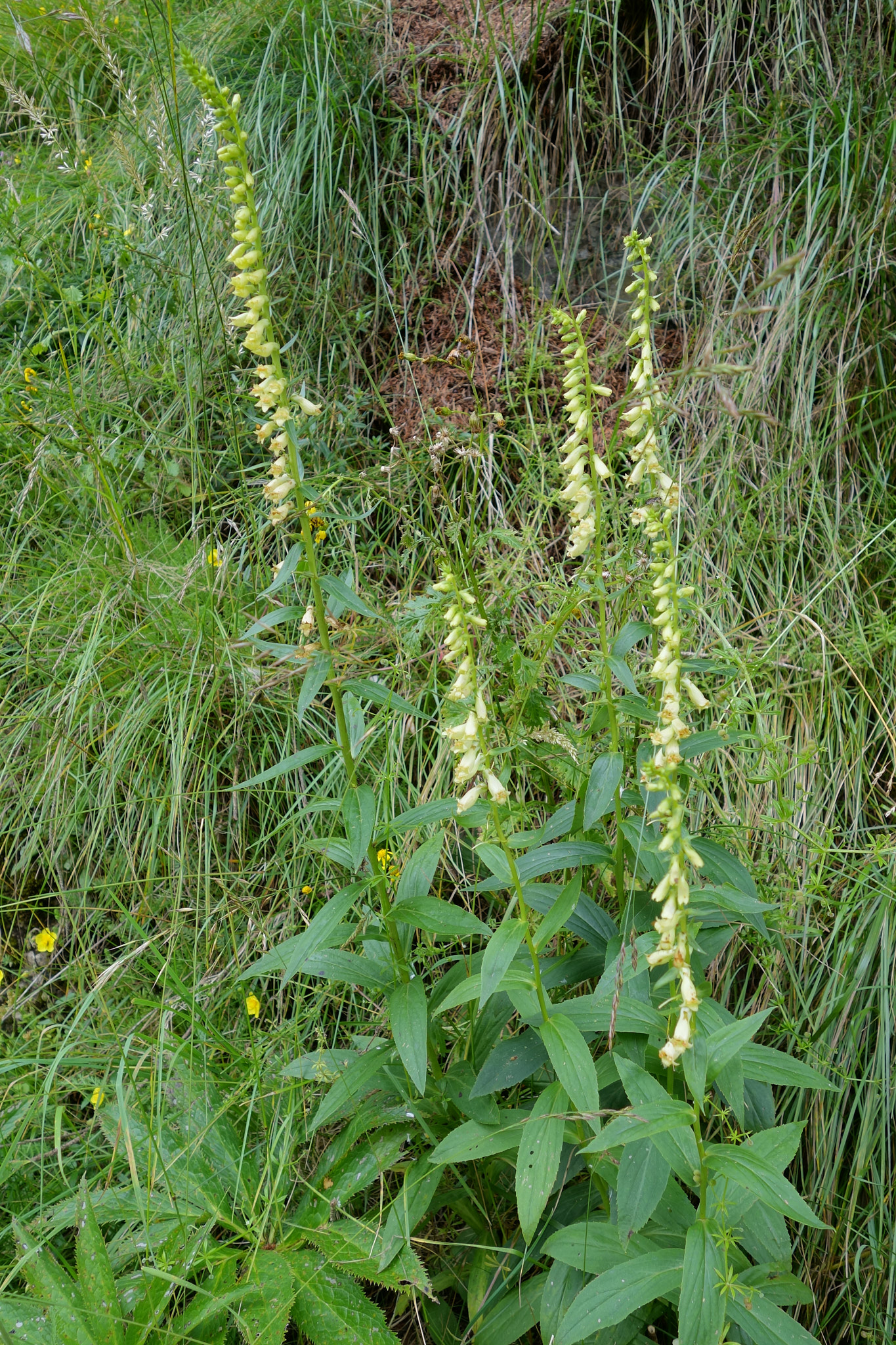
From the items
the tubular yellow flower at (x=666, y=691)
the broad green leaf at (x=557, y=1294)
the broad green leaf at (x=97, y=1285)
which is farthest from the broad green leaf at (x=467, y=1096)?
the broad green leaf at (x=97, y=1285)

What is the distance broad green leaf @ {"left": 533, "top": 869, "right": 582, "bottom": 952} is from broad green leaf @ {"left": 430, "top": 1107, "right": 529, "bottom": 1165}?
340mm

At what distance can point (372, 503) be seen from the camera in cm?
307

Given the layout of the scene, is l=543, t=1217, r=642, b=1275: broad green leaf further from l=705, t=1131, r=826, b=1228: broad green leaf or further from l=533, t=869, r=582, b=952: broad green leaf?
l=533, t=869, r=582, b=952: broad green leaf

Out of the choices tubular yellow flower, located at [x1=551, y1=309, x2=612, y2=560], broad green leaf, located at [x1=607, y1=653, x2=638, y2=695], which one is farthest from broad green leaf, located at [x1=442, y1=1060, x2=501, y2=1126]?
tubular yellow flower, located at [x1=551, y1=309, x2=612, y2=560]

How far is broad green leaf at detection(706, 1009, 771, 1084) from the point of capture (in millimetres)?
1343

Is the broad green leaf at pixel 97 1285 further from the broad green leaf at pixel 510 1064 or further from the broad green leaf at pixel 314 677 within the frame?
the broad green leaf at pixel 314 677

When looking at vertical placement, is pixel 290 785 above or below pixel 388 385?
below

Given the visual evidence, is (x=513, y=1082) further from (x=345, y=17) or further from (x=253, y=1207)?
(x=345, y=17)

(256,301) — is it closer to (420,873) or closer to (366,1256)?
(420,873)

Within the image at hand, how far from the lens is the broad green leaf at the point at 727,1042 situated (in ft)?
4.41

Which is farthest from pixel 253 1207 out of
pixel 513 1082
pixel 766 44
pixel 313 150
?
pixel 766 44

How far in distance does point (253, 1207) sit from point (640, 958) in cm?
93

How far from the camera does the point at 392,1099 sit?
1.89 meters

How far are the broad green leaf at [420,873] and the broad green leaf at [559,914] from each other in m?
0.29
